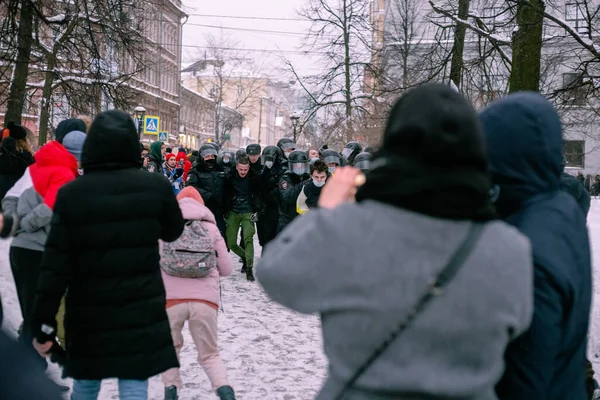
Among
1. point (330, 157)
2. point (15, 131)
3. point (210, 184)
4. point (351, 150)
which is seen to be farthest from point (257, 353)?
point (351, 150)

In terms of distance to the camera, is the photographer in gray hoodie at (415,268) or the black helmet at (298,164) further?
the black helmet at (298,164)

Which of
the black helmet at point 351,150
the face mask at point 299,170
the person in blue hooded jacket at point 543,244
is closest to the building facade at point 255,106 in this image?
the black helmet at point 351,150

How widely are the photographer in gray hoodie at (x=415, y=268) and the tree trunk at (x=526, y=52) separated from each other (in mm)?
8100

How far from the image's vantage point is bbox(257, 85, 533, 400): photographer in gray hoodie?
187 centimetres

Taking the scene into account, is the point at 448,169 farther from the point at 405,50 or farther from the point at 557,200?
the point at 405,50

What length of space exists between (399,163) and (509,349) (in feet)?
2.42

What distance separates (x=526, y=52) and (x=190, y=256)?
21.7ft

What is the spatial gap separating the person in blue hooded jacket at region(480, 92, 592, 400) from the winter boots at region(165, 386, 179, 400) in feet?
10.7

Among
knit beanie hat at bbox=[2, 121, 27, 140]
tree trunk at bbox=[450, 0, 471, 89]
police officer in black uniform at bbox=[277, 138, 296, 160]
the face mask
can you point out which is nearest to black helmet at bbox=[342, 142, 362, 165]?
police officer in black uniform at bbox=[277, 138, 296, 160]

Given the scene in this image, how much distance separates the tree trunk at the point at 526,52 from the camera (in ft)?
31.2

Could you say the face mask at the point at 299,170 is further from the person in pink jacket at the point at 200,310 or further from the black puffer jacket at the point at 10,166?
the person in pink jacket at the point at 200,310

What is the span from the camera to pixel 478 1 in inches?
521

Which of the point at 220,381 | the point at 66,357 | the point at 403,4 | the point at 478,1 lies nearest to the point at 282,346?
the point at 220,381

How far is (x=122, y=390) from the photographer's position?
11.7 ft
